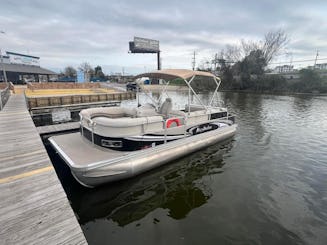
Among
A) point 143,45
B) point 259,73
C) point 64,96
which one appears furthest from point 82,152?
point 143,45

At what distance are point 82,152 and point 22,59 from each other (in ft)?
132

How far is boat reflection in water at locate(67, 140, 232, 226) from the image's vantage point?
3.78 m

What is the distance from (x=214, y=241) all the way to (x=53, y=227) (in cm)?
256

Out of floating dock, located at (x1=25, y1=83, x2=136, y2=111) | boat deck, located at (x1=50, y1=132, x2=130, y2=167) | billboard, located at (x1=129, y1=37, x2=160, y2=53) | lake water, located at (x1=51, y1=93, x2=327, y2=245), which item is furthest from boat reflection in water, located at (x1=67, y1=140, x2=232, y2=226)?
billboard, located at (x1=129, y1=37, x2=160, y2=53)

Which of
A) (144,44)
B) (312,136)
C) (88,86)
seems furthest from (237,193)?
(144,44)

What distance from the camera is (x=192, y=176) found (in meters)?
5.27

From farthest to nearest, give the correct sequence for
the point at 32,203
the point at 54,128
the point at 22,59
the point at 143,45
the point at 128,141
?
the point at 143,45
the point at 22,59
the point at 54,128
the point at 128,141
the point at 32,203

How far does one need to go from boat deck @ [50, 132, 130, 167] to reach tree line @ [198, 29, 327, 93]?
36.2 meters

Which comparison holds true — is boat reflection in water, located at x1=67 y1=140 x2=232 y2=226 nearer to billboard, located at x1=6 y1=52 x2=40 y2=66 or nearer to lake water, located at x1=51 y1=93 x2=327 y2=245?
lake water, located at x1=51 y1=93 x2=327 y2=245

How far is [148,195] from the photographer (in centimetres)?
438

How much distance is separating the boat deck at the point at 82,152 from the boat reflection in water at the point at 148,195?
741mm

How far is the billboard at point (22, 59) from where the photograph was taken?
1291 inches

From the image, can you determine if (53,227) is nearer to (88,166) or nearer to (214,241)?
(88,166)

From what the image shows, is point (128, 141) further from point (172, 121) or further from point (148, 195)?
point (172, 121)
